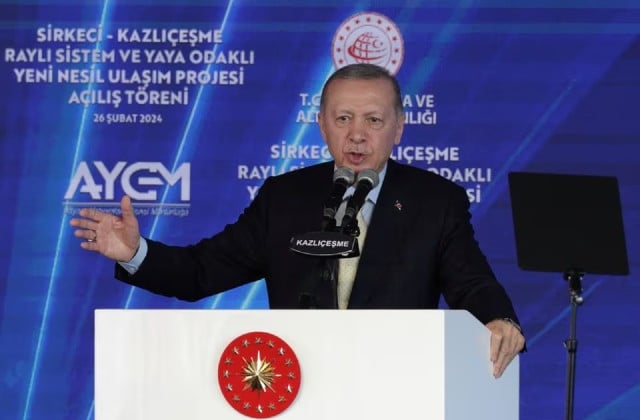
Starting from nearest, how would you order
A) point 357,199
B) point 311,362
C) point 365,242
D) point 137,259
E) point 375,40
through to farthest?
point 311,362
point 357,199
point 137,259
point 365,242
point 375,40

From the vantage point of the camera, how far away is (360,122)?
11.5 ft

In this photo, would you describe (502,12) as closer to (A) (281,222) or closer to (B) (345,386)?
(A) (281,222)

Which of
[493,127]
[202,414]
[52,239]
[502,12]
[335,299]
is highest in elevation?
[502,12]

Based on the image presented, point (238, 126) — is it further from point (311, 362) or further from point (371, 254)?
point (311, 362)

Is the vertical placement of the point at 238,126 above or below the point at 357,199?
above

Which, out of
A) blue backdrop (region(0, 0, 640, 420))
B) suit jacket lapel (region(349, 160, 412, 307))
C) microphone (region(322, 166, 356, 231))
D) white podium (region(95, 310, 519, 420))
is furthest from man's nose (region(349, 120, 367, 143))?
blue backdrop (region(0, 0, 640, 420))

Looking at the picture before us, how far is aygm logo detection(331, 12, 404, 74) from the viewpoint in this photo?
519cm

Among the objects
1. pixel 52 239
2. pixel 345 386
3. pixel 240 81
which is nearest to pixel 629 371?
pixel 240 81

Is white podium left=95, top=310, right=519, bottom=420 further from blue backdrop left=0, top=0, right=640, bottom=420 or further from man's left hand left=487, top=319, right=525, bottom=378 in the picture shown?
blue backdrop left=0, top=0, right=640, bottom=420

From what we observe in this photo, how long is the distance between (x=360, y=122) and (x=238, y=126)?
70.6 inches

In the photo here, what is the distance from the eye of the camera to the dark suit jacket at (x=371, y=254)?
3.39 metres

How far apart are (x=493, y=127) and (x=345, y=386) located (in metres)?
2.84

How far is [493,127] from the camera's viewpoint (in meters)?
5.17

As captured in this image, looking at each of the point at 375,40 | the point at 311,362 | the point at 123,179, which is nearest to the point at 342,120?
the point at 311,362
